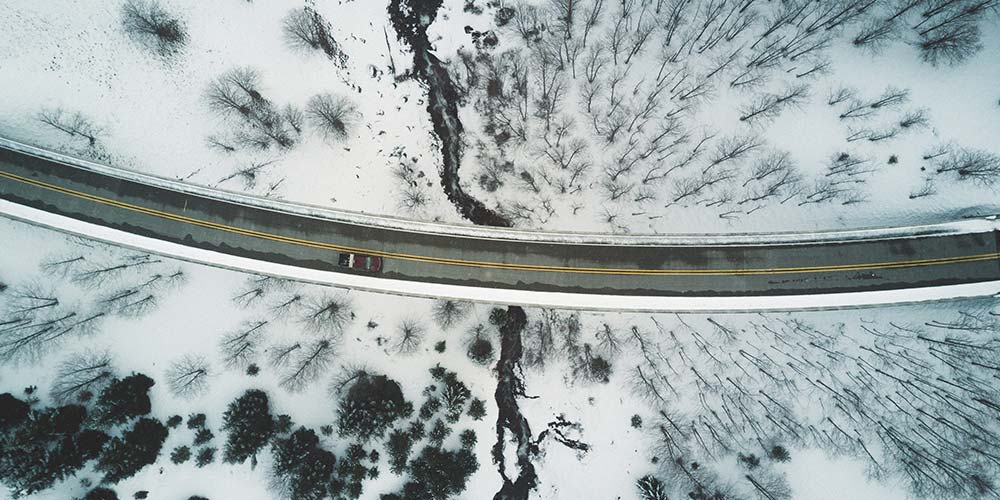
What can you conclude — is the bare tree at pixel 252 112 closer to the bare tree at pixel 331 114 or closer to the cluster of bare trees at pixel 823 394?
the bare tree at pixel 331 114

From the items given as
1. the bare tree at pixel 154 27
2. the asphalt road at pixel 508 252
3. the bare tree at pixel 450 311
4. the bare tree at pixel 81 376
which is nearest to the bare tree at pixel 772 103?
the asphalt road at pixel 508 252

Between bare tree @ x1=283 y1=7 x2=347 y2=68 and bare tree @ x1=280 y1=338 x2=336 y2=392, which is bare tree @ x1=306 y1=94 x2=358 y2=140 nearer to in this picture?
bare tree @ x1=283 y1=7 x2=347 y2=68

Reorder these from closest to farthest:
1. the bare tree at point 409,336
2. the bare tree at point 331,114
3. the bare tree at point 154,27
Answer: the bare tree at point 331,114, the bare tree at point 154,27, the bare tree at point 409,336

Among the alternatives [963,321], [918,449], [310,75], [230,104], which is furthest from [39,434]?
[963,321]

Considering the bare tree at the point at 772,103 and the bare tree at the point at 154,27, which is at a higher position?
the bare tree at the point at 154,27

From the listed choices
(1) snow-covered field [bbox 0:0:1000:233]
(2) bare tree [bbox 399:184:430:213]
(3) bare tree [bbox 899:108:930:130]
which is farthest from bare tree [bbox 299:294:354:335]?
(3) bare tree [bbox 899:108:930:130]

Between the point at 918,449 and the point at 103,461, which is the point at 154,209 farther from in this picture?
the point at 918,449
